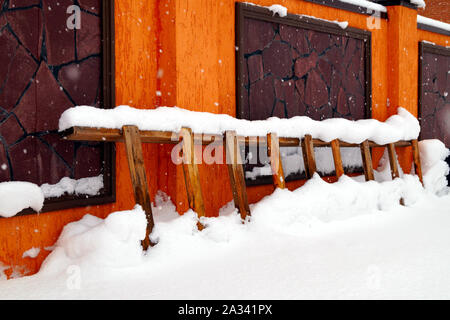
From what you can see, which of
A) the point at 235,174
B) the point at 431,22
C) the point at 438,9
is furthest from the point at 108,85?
the point at 438,9

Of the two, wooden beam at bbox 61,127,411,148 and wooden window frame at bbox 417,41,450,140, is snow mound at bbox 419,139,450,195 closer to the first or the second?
wooden window frame at bbox 417,41,450,140

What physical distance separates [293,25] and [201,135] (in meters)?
2.34

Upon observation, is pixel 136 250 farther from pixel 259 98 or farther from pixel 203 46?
pixel 259 98

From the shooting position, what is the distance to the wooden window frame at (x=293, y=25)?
14.8ft

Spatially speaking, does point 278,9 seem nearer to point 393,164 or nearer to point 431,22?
point 393,164

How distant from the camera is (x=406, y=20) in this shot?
6430 millimetres

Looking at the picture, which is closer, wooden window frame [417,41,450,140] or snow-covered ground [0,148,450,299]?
snow-covered ground [0,148,450,299]

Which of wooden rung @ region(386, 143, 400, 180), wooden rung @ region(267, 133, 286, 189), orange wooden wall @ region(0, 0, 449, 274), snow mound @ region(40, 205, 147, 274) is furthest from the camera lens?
wooden rung @ region(386, 143, 400, 180)

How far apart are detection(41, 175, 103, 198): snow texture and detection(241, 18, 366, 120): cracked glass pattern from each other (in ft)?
6.05

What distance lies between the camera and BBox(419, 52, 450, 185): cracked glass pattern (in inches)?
276

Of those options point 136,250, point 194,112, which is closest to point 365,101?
point 194,112

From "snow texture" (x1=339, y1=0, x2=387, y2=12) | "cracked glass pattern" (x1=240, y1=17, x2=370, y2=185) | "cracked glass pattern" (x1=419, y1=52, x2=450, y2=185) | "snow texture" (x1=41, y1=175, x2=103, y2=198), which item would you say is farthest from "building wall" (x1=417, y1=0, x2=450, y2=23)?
"snow texture" (x1=41, y1=175, x2=103, y2=198)

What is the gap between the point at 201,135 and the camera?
359 cm

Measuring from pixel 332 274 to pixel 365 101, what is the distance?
394 centimetres
